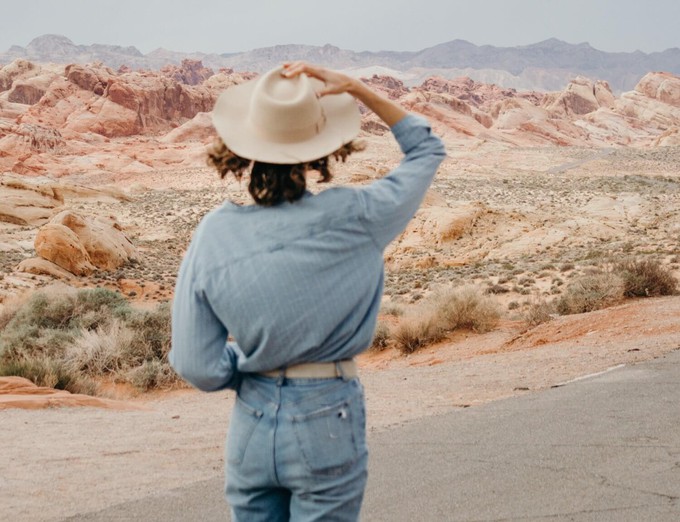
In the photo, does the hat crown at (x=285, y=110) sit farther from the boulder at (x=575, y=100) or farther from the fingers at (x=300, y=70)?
the boulder at (x=575, y=100)

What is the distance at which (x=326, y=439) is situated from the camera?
6.86 ft

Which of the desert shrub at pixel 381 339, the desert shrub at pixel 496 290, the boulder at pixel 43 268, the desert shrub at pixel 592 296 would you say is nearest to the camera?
the desert shrub at pixel 381 339

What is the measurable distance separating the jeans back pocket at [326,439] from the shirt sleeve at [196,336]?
0.27 m

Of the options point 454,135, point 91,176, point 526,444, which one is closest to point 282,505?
point 526,444

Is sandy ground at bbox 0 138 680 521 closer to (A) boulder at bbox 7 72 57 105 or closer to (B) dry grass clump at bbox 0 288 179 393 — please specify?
(B) dry grass clump at bbox 0 288 179 393

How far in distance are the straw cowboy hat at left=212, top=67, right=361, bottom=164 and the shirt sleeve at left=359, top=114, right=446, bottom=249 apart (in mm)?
169

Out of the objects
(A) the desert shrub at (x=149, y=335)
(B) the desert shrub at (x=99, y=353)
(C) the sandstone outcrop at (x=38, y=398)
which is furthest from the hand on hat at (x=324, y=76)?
(A) the desert shrub at (x=149, y=335)

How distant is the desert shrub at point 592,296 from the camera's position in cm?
1503

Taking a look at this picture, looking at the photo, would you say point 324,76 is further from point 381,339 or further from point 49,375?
point 381,339

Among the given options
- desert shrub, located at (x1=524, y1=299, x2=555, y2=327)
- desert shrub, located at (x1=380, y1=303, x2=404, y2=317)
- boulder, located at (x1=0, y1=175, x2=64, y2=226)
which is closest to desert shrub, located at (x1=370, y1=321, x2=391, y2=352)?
desert shrub, located at (x1=380, y1=303, x2=404, y2=317)

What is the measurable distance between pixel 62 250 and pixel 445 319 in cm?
1381

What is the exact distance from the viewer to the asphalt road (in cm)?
418

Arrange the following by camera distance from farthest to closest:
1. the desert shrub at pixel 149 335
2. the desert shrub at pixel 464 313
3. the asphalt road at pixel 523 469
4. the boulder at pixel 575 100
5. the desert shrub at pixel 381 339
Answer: the boulder at pixel 575 100
the desert shrub at pixel 464 313
the desert shrub at pixel 381 339
the desert shrub at pixel 149 335
the asphalt road at pixel 523 469

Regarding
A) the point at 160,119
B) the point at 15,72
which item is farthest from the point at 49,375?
the point at 15,72
